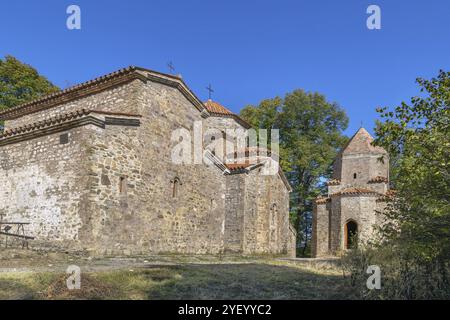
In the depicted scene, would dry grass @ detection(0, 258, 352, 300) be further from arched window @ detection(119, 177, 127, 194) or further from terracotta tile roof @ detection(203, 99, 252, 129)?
terracotta tile roof @ detection(203, 99, 252, 129)

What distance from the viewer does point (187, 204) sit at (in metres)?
15.5

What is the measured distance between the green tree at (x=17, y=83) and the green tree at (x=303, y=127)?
15553mm

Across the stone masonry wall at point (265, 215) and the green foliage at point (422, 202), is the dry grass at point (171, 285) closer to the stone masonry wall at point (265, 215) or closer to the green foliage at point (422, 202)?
the green foliage at point (422, 202)

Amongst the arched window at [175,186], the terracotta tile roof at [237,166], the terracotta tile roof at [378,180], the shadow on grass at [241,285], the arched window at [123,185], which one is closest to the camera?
the shadow on grass at [241,285]

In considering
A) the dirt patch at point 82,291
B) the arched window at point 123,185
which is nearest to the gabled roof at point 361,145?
the arched window at point 123,185

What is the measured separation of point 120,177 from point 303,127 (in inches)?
911

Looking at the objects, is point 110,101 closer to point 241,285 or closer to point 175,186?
point 175,186

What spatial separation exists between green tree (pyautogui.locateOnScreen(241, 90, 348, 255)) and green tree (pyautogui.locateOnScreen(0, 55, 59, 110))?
51.0 feet

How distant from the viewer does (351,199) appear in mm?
23125

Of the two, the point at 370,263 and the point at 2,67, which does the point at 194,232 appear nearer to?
the point at 370,263

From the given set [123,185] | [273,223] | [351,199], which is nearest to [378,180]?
[351,199]

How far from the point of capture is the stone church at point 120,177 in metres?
11.9
